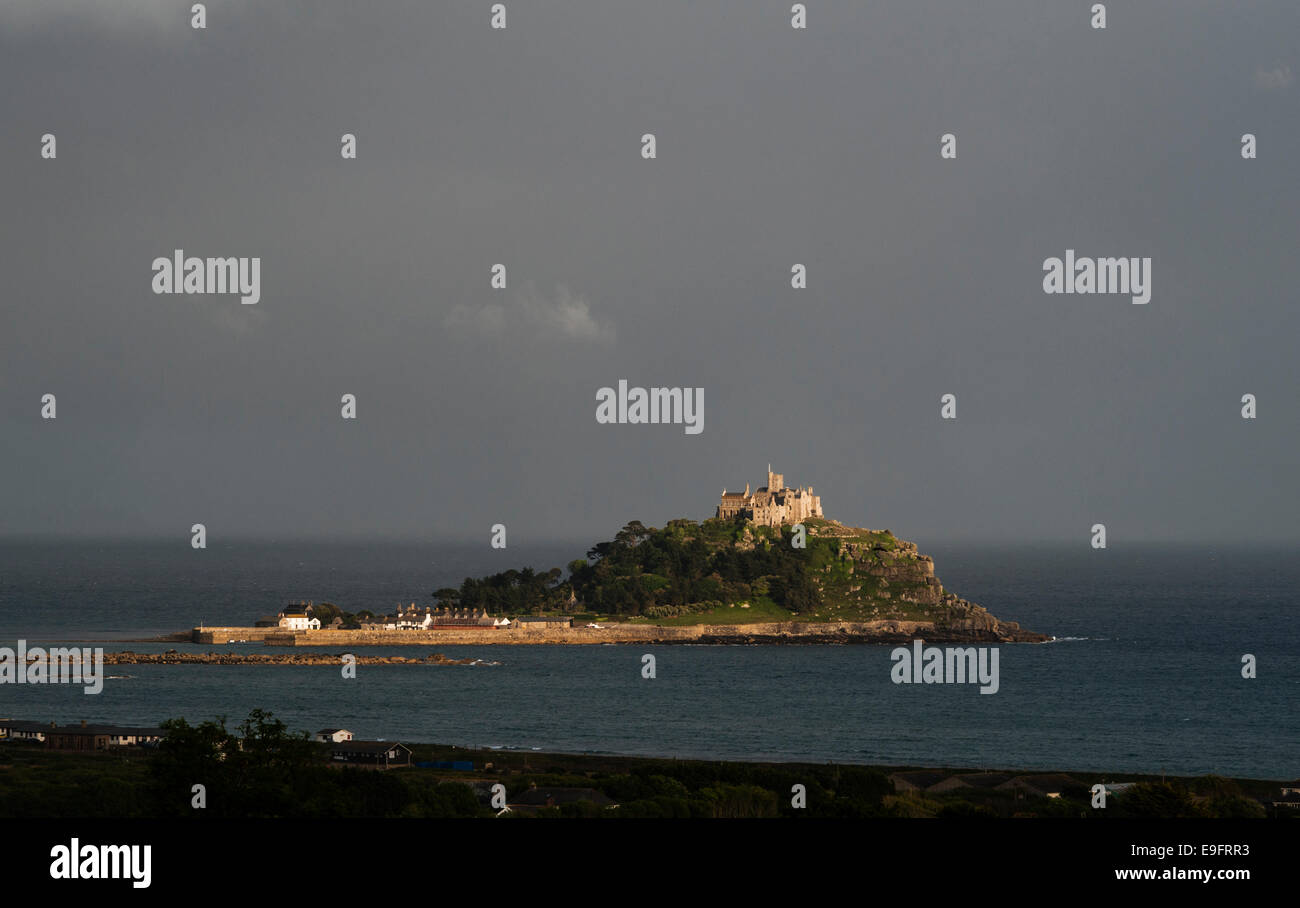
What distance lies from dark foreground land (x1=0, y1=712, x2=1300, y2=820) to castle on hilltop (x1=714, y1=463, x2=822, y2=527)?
115801 millimetres

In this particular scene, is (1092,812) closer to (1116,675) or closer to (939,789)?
(939,789)

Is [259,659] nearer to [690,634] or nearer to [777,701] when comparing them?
[690,634]

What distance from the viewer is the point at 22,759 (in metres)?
54.7

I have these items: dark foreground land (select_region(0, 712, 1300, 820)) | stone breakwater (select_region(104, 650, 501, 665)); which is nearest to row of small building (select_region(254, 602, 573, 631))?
stone breakwater (select_region(104, 650, 501, 665))

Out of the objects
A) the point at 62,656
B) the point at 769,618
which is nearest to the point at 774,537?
the point at 769,618

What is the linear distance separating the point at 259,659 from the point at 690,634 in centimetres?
4431

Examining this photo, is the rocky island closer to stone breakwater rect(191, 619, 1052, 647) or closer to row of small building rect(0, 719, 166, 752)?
stone breakwater rect(191, 619, 1052, 647)

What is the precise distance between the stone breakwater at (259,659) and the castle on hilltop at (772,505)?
67.1 m

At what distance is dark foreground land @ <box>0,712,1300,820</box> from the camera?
3225 centimetres

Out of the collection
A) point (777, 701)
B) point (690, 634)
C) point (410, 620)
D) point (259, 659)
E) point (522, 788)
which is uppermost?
point (410, 620)

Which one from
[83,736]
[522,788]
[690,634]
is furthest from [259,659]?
[522,788]

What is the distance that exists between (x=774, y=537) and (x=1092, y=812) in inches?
4897

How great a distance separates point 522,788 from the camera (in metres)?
47.6
